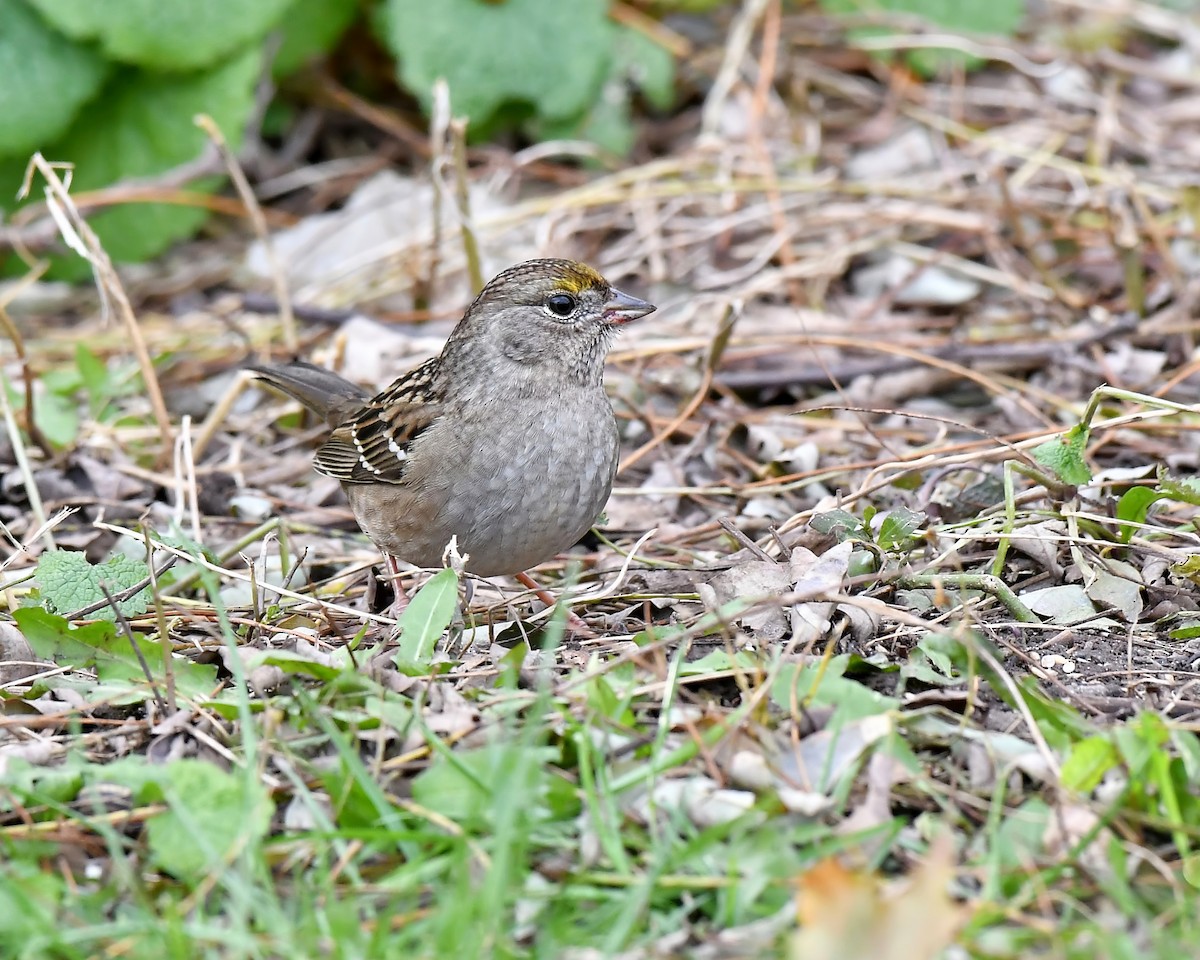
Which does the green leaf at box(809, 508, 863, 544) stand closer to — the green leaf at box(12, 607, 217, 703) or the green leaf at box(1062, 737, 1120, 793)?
the green leaf at box(1062, 737, 1120, 793)

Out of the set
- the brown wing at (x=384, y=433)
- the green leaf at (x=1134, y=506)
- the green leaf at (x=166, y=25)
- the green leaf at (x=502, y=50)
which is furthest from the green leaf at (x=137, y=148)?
the green leaf at (x=1134, y=506)

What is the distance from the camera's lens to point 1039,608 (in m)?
3.47

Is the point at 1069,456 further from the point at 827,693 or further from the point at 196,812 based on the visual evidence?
the point at 196,812

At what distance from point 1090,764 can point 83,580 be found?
231cm

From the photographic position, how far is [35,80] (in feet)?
19.5

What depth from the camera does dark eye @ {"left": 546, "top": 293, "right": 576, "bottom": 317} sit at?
161 inches

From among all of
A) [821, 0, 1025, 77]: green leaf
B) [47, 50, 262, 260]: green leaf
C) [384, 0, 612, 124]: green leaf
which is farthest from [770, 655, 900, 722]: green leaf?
[821, 0, 1025, 77]: green leaf

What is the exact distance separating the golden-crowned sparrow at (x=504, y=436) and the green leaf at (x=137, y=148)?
240 centimetres

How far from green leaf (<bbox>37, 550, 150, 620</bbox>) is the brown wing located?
79cm

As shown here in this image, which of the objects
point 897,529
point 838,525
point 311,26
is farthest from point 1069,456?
point 311,26

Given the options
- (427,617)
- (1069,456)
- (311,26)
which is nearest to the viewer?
(427,617)

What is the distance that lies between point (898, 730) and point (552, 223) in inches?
143

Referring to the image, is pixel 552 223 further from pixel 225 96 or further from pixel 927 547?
pixel 927 547

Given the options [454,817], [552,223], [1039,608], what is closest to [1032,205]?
[552,223]
